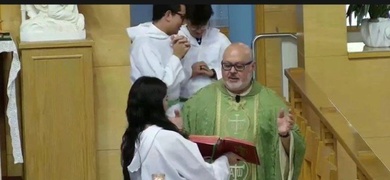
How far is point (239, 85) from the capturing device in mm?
4148

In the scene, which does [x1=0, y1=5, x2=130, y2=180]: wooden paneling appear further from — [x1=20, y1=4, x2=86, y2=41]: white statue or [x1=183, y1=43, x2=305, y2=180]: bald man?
[x1=183, y1=43, x2=305, y2=180]: bald man

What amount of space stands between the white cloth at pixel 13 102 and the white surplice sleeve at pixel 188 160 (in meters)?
2.24

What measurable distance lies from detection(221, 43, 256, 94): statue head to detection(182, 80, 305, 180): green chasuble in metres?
0.14

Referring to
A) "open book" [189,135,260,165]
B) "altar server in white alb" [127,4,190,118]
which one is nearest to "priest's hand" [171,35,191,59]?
"altar server in white alb" [127,4,190,118]

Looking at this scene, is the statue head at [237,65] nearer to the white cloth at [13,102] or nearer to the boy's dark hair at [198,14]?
the boy's dark hair at [198,14]

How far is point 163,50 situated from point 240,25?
3.96 meters

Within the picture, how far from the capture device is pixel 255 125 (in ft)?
13.8

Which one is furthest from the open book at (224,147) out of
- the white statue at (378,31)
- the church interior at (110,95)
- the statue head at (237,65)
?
the white statue at (378,31)

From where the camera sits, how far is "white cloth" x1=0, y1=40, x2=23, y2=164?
5.46m

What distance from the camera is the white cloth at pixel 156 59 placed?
4645mm

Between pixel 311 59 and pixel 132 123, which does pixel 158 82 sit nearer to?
pixel 132 123

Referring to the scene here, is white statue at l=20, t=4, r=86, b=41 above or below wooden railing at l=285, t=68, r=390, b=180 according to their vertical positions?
above

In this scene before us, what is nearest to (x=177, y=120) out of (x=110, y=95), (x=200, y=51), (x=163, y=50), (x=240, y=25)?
(x=163, y=50)

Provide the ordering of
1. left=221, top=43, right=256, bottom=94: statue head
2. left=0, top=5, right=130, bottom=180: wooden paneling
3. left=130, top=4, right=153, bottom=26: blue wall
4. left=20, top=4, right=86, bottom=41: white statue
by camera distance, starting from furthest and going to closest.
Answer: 1. left=130, top=4, right=153, bottom=26: blue wall
2. left=0, top=5, right=130, bottom=180: wooden paneling
3. left=20, top=4, right=86, bottom=41: white statue
4. left=221, top=43, right=256, bottom=94: statue head
